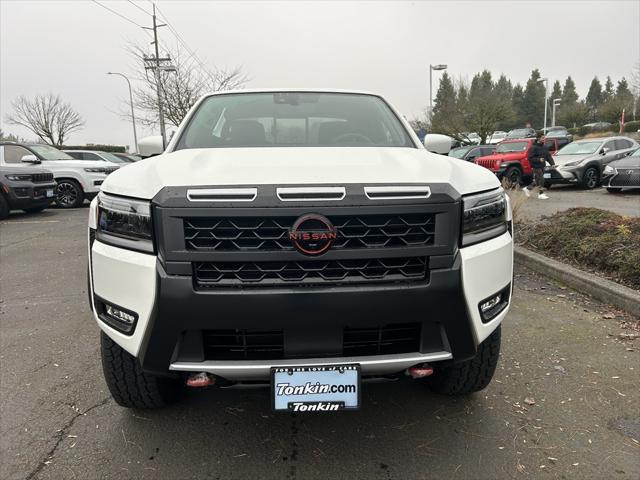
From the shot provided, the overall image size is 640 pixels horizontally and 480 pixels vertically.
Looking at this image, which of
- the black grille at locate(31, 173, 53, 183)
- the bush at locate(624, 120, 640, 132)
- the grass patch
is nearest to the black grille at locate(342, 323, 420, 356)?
the grass patch

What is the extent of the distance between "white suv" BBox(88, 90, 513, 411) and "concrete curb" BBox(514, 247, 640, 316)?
2.57 m

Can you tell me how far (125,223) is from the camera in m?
1.96

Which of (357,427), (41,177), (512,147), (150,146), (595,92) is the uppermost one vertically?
(595,92)

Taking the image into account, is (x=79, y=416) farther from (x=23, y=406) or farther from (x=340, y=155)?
(x=340, y=155)

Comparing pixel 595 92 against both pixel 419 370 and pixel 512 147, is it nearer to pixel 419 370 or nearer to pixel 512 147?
pixel 512 147

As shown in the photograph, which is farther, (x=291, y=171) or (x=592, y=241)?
(x=592, y=241)

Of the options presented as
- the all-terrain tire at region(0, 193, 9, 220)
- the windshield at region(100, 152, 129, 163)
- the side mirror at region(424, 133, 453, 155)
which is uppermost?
the side mirror at region(424, 133, 453, 155)

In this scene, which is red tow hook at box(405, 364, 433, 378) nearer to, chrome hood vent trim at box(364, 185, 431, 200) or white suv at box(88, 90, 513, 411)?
white suv at box(88, 90, 513, 411)

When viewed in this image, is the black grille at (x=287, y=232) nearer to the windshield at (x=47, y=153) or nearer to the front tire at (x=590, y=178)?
the windshield at (x=47, y=153)

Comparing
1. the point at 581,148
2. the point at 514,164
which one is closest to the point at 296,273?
the point at 514,164

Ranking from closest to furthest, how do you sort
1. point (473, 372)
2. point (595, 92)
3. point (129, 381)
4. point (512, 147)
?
point (129, 381), point (473, 372), point (512, 147), point (595, 92)

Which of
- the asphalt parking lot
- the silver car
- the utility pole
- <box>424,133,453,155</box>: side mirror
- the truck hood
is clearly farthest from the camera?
the utility pole

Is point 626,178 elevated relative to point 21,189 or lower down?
lower down

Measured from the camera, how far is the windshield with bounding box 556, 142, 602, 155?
47.2 feet
